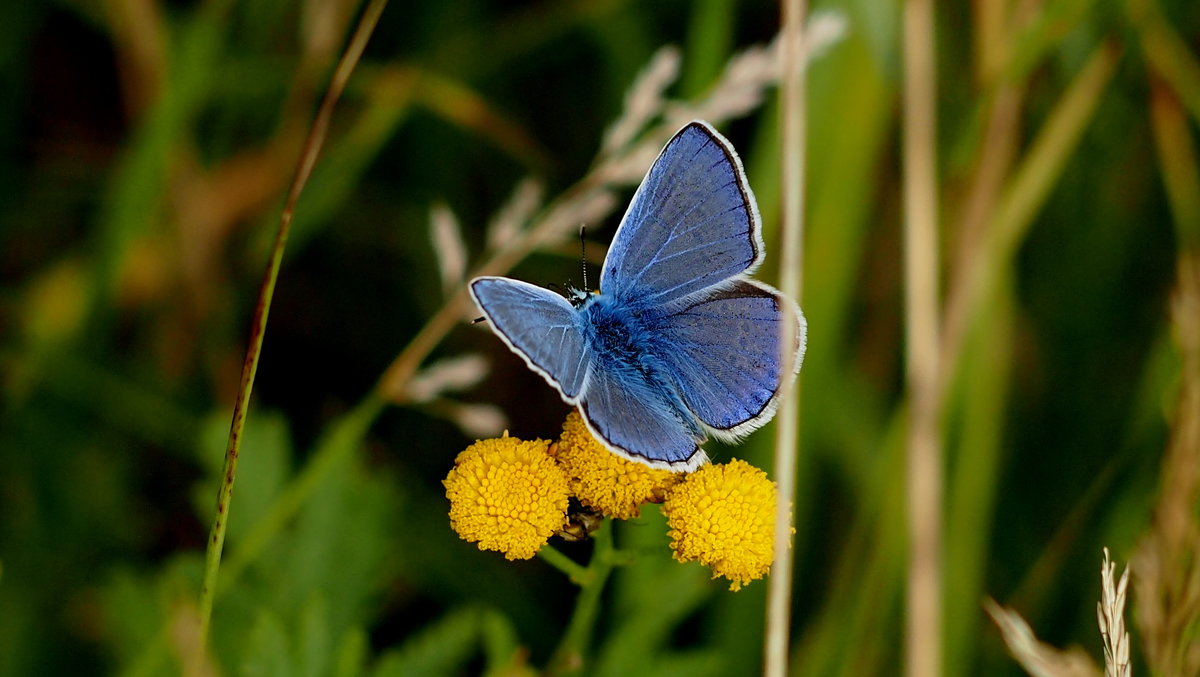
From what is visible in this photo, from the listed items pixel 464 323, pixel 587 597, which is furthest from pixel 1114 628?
pixel 464 323

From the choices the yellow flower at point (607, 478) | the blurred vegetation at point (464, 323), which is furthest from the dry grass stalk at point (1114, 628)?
the blurred vegetation at point (464, 323)

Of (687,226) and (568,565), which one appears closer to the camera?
(568,565)

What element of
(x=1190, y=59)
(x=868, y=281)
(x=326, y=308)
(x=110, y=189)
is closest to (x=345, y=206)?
(x=326, y=308)

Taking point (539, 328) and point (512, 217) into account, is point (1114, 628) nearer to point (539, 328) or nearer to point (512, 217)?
point (539, 328)

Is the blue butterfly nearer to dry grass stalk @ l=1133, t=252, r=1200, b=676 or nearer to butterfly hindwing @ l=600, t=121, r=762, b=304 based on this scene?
butterfly hindwing @ l=600, t=121, r=762, b=304

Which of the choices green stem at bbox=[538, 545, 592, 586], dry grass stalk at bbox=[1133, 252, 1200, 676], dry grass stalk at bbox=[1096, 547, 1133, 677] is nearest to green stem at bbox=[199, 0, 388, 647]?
green stem at bbox=[538, 545, 592, 586]

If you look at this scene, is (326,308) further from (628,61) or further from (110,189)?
(628,61)

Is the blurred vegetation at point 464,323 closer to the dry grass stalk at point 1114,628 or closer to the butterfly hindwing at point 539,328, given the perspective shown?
the butterfly hindwing at point 539,328

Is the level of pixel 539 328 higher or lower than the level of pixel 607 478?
higher
